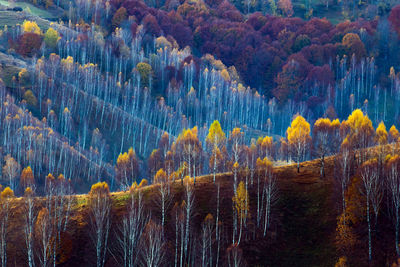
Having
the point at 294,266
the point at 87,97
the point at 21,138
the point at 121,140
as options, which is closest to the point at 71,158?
the point at 21,138

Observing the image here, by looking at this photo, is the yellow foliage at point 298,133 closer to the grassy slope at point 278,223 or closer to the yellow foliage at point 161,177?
the grassy slope at point 278,223

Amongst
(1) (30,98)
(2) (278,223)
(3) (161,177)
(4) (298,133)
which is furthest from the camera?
(1) (30,98)

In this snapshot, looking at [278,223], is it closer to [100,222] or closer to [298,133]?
[100,222]

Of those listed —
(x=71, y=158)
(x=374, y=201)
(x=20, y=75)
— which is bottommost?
(x=71, y=158)

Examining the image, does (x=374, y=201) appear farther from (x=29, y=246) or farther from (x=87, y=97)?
(x=87, y=97)

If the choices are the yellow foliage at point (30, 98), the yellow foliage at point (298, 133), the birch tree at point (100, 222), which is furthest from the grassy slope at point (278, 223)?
the yellow foliage at point (30, 98)

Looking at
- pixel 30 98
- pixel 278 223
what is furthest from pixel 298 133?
pixel 30 98

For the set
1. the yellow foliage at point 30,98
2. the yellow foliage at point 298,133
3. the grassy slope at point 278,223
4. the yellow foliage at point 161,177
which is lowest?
the grassy slope at point 278,223

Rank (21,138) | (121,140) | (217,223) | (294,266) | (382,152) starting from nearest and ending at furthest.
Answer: (294,266) → (217,223) → (382,152) → (21,138) → (121,140)
